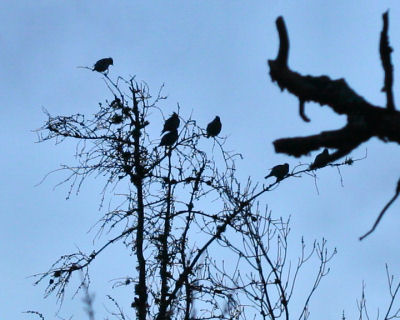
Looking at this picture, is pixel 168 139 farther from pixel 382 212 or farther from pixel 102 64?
pixel 382 212

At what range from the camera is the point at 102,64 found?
30.0 ft

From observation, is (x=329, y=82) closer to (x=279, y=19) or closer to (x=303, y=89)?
(x=303, y=89)

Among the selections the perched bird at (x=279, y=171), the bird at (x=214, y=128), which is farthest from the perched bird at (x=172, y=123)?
the perched bird at (x=279, y=171)

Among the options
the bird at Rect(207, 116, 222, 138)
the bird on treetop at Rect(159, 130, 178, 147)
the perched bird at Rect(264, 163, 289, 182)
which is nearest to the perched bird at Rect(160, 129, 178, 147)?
the bird on treetop at Rect(159, 130, 178, 147)

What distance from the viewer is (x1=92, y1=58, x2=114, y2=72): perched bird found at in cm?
905

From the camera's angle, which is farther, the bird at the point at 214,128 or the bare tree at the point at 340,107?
the bird at the point at 214,128

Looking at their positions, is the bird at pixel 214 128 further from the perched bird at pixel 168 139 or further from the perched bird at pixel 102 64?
the perched bird at pixel 102 64

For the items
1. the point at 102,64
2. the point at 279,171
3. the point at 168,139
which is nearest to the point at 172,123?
the point at 168,139

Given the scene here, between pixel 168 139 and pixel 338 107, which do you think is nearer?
pixel 338 107

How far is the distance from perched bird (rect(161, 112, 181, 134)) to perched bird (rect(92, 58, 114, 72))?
956mm

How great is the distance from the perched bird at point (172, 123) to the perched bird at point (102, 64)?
96cm

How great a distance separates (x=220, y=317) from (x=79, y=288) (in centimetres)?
151

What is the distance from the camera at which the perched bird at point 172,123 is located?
891cm

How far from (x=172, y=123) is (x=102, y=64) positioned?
1.10 meters
